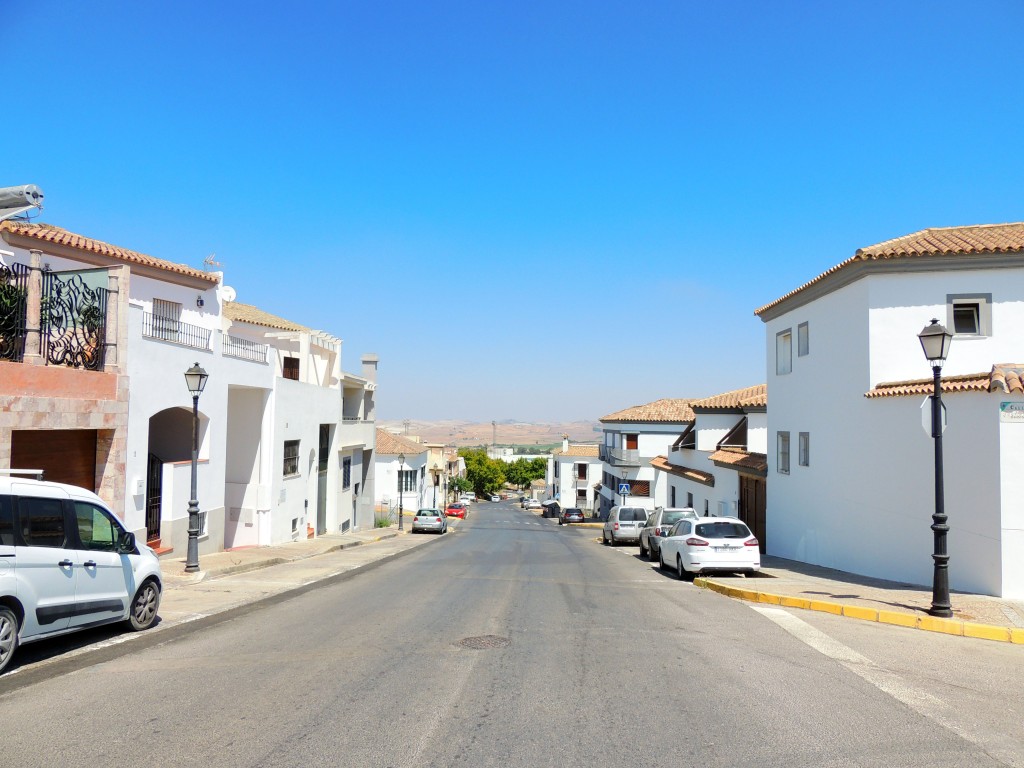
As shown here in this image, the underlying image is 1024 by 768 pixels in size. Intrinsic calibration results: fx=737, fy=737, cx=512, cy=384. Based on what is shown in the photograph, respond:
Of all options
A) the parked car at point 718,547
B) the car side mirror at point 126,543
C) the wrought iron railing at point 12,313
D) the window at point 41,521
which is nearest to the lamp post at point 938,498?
the parked car at point 718,547

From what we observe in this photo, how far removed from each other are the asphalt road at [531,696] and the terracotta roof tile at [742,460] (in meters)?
14.1

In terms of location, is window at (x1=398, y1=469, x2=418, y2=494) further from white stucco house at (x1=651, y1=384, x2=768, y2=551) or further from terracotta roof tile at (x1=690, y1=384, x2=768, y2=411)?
terracotta roof tile at (x1=690, y1=384, x2=768, y2=411)

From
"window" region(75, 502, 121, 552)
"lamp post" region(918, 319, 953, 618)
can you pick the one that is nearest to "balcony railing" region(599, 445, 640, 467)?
"lamp post" region(918, 319, 953, 618)

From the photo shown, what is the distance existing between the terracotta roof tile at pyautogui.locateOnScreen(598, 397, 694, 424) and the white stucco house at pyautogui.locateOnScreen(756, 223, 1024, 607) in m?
35.0

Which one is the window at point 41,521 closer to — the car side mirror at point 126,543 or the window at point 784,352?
the car side mirror at point 126,543

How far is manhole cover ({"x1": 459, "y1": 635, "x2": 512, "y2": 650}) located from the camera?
8680 millimetres

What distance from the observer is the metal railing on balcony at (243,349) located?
800 inches

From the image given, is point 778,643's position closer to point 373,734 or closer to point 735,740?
point 735,740

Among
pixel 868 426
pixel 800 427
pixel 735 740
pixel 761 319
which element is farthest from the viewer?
pixel 761 319

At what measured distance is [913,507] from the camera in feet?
47.3

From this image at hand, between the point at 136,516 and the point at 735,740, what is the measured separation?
43.6ft

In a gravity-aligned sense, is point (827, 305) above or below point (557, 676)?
above

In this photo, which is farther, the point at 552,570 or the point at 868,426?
the point at 552,570

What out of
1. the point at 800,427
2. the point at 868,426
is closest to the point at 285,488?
the point at 800,427
